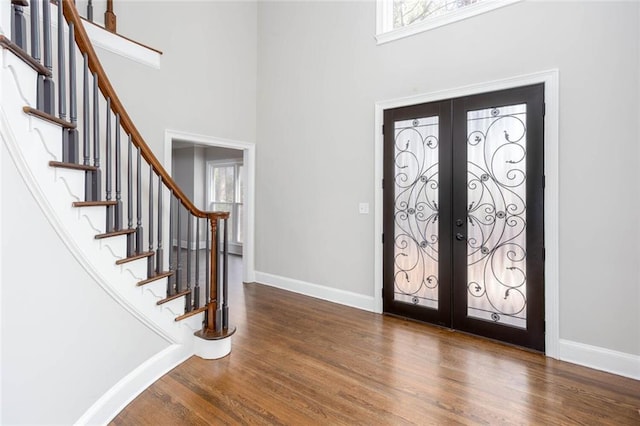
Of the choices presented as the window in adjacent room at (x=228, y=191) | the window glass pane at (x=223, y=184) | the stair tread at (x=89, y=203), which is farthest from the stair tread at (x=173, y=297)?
the window glass pane at (x=223, y=184)

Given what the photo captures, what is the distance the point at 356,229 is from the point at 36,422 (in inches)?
126

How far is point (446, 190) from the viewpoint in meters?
3.36

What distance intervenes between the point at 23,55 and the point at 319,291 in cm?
369

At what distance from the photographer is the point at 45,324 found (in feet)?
5.12

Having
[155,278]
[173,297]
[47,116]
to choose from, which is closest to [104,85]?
[47,116]

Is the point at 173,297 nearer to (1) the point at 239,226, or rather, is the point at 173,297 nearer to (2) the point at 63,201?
(2) the point at 63,201

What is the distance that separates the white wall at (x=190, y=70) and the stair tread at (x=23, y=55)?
7.65 ft

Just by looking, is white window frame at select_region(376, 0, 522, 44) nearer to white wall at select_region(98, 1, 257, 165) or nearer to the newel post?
white wall at select_region(98, 1, 257, 165)

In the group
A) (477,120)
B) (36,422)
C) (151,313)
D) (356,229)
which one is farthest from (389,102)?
(36,422)

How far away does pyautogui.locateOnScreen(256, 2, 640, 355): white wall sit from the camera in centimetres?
259

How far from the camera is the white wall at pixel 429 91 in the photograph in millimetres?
2594

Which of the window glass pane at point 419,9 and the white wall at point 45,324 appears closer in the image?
the white wall at point 45,324

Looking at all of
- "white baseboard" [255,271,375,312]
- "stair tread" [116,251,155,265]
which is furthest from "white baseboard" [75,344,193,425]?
"white baseboard" [255,271,375,312]

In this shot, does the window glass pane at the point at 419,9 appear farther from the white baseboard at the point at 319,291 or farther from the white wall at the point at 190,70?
the white baseboard at the point at 319,291
